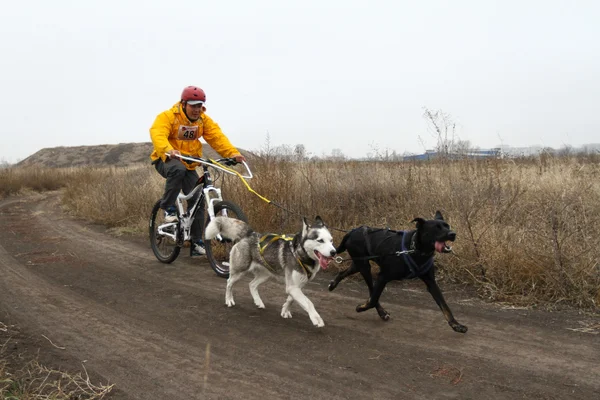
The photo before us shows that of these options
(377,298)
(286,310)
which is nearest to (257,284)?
(286,310)

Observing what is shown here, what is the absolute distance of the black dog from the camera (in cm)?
382

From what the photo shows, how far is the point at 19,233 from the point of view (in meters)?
9.88

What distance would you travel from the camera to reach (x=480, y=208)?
6.47m

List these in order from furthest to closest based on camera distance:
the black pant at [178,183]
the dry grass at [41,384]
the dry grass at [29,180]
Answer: the dry grass at [29,180]
the black pant at [178,183]
the dry grass at [41,384]

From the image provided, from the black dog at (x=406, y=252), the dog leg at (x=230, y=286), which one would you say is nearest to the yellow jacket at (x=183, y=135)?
the dog leg at (x=230, y=286)

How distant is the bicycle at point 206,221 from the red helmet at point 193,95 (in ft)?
2.61

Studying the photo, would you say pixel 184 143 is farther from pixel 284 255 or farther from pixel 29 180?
pixel 29 180

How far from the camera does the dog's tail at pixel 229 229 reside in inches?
193

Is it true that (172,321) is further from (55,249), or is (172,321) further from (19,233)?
(19,233)

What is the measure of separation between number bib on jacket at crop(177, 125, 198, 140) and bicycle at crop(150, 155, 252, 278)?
370mm

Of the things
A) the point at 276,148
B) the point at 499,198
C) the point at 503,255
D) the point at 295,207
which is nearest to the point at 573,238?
the point at 503,255

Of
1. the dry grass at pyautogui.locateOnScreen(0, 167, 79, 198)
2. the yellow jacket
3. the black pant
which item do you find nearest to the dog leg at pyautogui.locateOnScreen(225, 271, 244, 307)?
the black pant

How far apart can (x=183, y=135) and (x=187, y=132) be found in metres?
0.07

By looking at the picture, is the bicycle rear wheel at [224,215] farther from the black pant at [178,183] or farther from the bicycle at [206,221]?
the black pant at [178,183]
